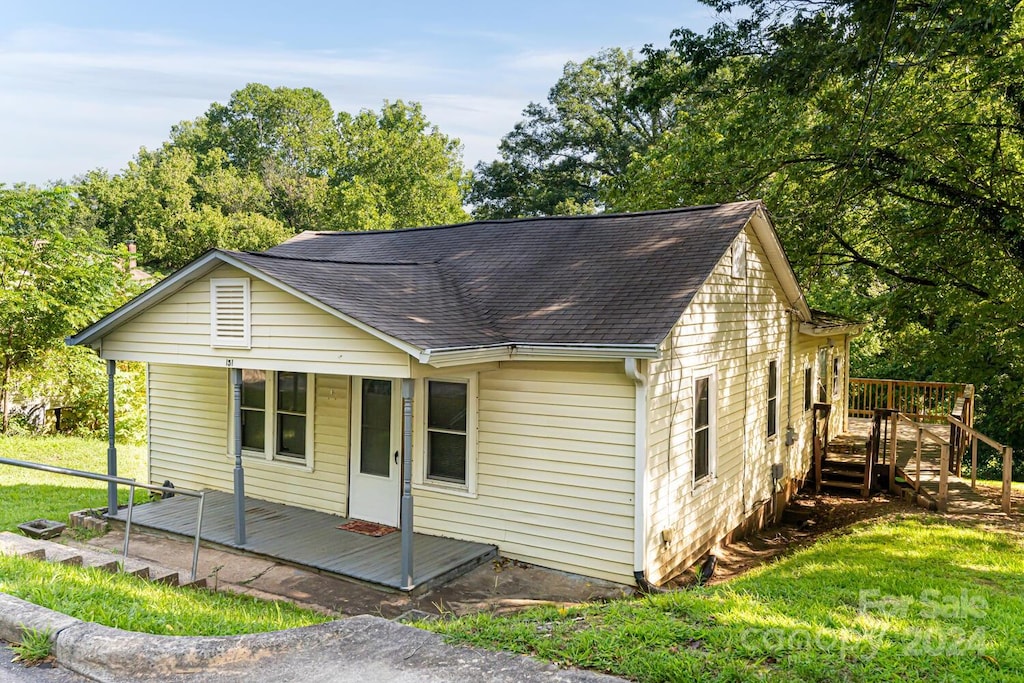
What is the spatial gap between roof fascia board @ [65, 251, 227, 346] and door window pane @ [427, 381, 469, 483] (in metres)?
2.98

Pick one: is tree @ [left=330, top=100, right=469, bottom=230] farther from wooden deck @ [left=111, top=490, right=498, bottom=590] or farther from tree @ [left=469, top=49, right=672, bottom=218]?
wooden deck @ [left=111, top=490, right=498, bottom=590]

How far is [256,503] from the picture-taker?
10133mm

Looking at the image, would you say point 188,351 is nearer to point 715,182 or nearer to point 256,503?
point 256,503

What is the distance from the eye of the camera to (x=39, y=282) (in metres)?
15.0

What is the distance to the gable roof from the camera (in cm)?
763

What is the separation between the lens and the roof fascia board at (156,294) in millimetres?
8219

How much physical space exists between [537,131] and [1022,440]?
100 ft

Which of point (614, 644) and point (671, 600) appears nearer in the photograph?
point (614, 644)

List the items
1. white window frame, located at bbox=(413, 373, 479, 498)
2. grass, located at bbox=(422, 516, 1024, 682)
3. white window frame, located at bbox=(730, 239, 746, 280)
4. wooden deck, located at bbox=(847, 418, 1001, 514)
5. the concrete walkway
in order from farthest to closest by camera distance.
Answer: wooden deck, located at bbox=(847, 418, 1001, 514) < white window frame, located at bbox=(730, 239, 746, 280) < white window frame, located at bbox=(413, 373, 479, 498) < grass, located at bbox=(422, 516, 1024, 682) < the concrete walkway

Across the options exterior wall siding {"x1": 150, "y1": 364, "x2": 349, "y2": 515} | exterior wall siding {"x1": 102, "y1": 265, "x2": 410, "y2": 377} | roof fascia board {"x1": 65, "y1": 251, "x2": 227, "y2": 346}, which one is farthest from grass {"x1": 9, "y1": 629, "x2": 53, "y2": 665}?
exterior wall siding {"x1": 150, "y1": 364, "x2": 349, "y2": 515}

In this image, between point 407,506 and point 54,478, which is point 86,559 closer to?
point 407,506

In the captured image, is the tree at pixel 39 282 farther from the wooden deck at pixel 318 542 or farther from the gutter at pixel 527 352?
the gutter at pixel 527 352

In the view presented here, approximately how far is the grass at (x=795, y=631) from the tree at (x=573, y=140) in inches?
1343

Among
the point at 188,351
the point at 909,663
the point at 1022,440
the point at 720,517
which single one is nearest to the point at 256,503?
the point at 188,351
